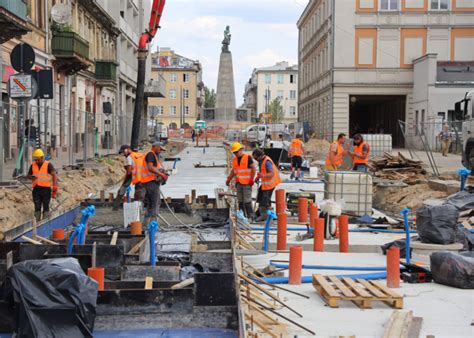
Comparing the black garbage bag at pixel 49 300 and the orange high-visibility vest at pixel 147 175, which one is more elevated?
the orange high-visibility vest at pixel 147 175

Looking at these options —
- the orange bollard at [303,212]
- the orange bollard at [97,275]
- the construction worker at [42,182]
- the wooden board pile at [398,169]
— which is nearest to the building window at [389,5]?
the wooden board pile at [398,169]

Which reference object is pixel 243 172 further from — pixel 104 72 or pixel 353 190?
pixel 104 72

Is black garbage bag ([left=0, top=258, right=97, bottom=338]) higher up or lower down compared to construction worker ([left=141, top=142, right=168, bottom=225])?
lower down

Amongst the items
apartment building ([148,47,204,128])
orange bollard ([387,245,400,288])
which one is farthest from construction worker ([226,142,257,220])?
apartment building ([148,47,204,128])

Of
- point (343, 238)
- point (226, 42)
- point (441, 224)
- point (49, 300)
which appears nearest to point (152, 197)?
point (343, 238)

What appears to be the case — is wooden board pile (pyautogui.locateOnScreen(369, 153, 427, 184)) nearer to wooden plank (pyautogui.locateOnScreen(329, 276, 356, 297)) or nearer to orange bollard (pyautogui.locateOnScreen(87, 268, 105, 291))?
wooden plank (pyautogui.locateOnScreen(329, 276, 356, 297))

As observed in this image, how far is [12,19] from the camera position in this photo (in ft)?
68.3

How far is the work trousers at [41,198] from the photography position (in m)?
13.5

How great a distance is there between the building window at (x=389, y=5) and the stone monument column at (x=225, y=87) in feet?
77.0

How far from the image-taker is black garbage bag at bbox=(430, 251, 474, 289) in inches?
358

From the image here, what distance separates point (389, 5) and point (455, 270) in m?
42.5

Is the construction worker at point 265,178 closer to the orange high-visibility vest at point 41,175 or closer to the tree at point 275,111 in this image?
the orange high-visibility vest at point 41,175

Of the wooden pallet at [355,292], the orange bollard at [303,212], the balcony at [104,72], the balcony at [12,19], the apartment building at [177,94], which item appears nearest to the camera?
the wooden pallet at [355,292]

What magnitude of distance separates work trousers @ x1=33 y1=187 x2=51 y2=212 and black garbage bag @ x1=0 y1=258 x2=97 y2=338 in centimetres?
696
